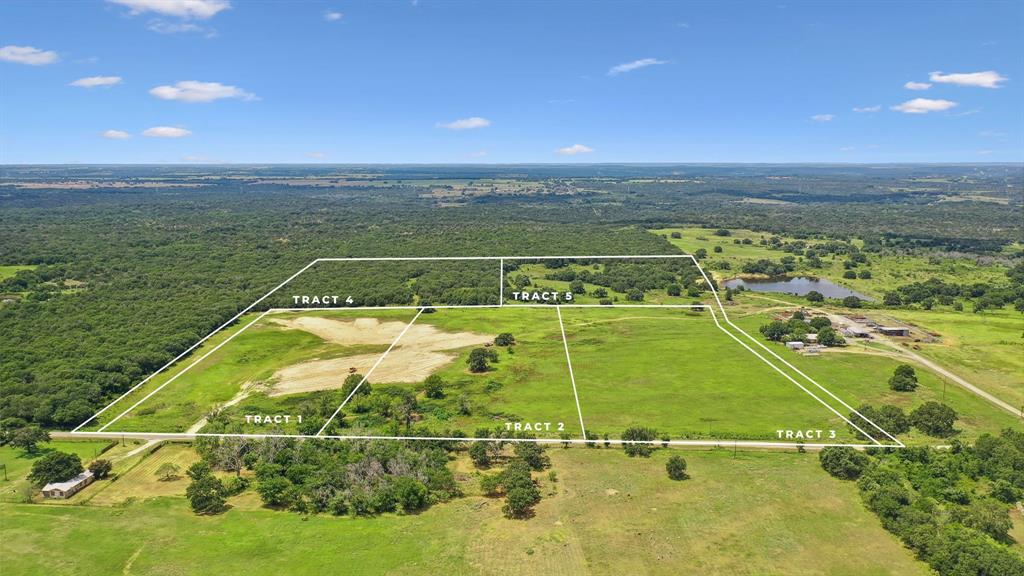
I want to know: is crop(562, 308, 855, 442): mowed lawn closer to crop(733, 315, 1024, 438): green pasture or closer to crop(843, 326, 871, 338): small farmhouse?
crop(733, 315, 1024, 438): green pasture

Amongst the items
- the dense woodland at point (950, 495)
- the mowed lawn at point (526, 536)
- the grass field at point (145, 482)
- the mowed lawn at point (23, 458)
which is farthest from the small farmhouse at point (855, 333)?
the mowed lawn at point (23, 458)

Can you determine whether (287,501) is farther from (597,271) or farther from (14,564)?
(597,271)

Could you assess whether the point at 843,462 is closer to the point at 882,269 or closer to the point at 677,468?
the point at 677,468

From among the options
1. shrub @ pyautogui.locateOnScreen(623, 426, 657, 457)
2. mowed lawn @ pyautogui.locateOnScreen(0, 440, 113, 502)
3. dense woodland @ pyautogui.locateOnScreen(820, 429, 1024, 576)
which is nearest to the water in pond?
dense woodland @ pyautogui.locateOnScreen(820, 429, 1024, 576)

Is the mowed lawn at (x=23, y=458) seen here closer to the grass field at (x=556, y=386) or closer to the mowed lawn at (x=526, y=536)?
the mowed lawn at (x=526, y=536)

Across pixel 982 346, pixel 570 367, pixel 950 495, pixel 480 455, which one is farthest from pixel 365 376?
pixel 982 346

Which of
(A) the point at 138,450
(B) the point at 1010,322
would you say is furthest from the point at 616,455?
(B) the point at 1010,322

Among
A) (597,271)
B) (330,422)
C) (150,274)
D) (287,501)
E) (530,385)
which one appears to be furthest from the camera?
(597,271)
